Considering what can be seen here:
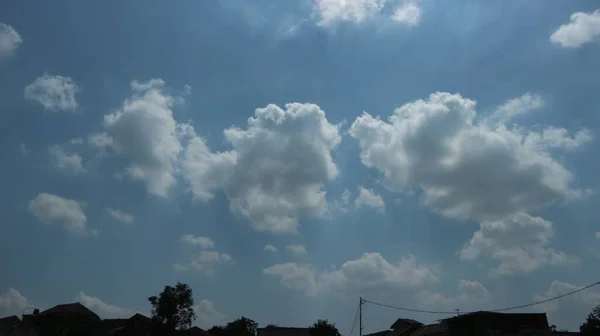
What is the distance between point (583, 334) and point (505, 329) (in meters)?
22.1

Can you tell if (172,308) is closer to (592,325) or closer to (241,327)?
(241,327)

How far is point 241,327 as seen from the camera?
382ft

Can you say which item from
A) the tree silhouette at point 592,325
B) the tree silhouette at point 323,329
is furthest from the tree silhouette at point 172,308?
the tree silhouette at point 592,325

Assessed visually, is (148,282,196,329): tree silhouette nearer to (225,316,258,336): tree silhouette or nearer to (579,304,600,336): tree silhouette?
(225,316,258,336): tree silhouette

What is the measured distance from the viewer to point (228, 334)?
A: 114375mm

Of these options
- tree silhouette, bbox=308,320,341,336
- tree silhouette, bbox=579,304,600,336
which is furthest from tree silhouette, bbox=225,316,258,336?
tree silhouette, bbox=579,304,600,336

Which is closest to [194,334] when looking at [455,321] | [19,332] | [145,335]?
[145,335]

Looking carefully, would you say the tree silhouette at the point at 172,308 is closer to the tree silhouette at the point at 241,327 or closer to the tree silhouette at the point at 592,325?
the tree silhouette at the point at 241,327

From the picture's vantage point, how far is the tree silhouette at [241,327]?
11400 centimetres

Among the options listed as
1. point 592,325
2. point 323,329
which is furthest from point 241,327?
point 592,325

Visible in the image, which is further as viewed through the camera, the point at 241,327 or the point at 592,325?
the point at 241,327

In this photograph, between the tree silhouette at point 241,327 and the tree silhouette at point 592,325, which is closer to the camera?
the tree silhouette at point 592,325

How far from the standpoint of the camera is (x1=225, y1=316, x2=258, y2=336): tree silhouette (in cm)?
11400

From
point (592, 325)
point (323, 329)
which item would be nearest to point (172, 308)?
point (323, 329)
